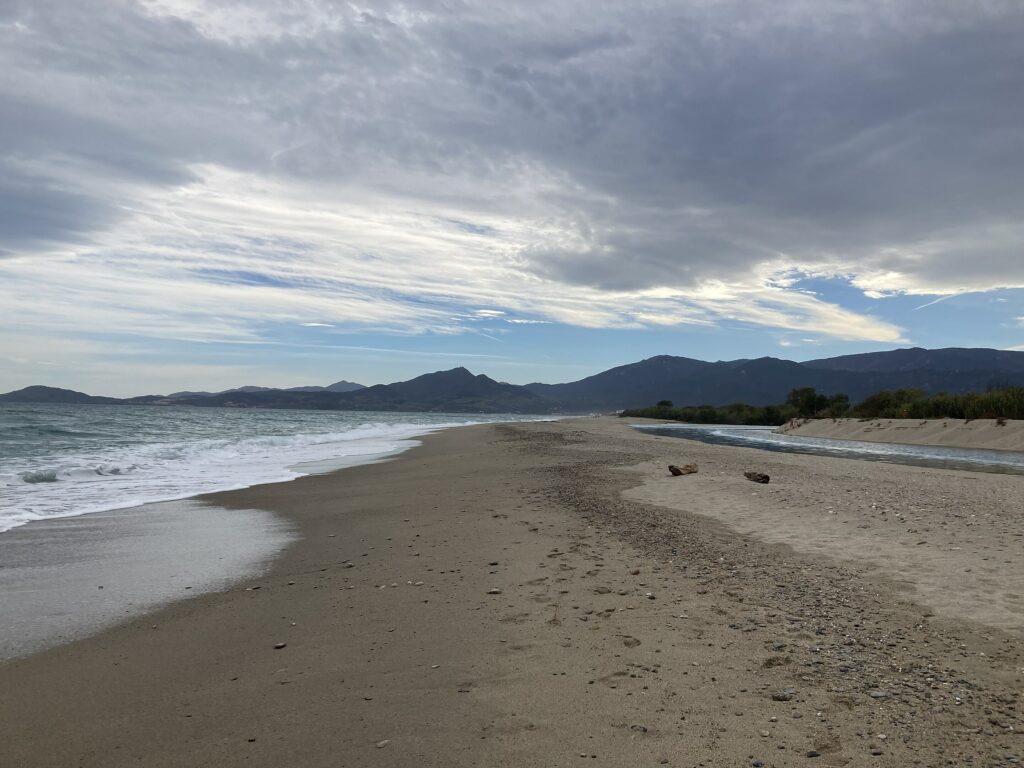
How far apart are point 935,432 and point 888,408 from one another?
627 inches

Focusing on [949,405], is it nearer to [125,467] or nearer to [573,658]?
[573,658]

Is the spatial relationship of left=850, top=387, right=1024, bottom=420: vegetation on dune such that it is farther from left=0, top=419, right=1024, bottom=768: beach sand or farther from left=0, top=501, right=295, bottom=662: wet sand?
left=0, top=501, right=295, bottom=662: wet sand

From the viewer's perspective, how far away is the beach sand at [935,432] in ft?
97.3

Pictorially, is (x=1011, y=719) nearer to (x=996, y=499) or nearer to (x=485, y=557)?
(x=485, y=557)

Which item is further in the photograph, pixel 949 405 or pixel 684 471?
pixel 949 405

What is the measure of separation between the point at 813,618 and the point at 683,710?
2121 millimetres

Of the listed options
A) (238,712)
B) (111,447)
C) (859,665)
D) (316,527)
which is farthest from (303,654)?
(111,447)

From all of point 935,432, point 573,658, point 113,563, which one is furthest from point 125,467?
point 935,432

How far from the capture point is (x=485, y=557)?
7855 millimetres

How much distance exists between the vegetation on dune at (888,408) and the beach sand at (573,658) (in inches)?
1321

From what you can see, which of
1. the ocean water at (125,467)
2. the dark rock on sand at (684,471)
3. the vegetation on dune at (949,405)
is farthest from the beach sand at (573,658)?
the vegetation on dune at (949,405)

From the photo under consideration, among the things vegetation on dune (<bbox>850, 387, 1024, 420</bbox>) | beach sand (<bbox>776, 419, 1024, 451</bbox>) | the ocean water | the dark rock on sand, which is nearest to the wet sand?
the ocean water

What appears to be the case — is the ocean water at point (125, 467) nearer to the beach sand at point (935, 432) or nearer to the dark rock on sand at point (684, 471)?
the dark rock on sand at point (684, 471)

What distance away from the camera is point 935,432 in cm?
3453
